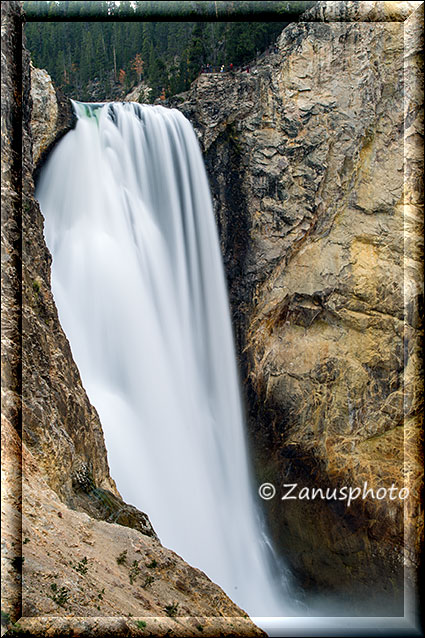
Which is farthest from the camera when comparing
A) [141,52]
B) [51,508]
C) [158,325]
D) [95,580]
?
[141,52]

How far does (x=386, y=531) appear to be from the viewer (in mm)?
10328

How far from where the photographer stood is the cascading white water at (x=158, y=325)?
8.98 meters

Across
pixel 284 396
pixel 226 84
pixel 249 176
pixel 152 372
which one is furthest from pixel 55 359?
pixel 226 84

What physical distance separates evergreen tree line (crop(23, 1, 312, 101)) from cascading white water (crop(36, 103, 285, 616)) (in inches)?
111

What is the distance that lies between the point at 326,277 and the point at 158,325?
420 cm

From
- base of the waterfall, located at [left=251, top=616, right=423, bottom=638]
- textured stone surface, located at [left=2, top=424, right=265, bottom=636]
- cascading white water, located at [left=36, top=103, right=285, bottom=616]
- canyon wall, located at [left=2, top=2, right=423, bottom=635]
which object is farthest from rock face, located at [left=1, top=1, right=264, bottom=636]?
canyon wall, located at [left=2, top=2, right=423, bottom=635]

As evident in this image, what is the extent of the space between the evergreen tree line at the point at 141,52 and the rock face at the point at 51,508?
7397 millimetres

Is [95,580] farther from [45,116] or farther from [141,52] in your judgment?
[141,52]

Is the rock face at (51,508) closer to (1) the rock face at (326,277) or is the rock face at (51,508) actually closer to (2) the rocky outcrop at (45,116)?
(2) the rocky outcrop at (45,116)

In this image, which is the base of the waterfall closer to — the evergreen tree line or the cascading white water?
the cascading white water

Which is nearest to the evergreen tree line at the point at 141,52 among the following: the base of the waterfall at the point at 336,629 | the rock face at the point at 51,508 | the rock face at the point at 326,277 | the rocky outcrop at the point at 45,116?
the rocky outcrop at the point at 45,116

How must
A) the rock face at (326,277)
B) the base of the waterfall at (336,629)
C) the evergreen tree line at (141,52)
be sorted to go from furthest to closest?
the evergreen tree line at (141,52)
the rock face at (326,277)
the base of the waterfall at (336,629)

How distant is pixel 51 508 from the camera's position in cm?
466

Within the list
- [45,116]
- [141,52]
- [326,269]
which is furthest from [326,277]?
[141,52]
